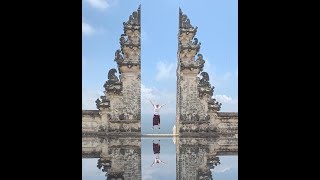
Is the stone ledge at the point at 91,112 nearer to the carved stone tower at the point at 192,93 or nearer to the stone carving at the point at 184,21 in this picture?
the carved stone tower at the point at 192,93

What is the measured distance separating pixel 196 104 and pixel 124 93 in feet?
8.95

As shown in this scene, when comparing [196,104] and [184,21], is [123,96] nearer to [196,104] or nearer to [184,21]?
[196,104]

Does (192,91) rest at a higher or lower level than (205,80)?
lower

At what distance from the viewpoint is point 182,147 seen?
37.9 ft

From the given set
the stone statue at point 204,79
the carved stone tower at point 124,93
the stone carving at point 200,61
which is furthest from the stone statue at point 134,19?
the stone statue at point 204,79

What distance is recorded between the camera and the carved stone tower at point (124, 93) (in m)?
13.5

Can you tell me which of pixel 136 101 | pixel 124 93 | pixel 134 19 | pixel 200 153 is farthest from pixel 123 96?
pixel 200 153

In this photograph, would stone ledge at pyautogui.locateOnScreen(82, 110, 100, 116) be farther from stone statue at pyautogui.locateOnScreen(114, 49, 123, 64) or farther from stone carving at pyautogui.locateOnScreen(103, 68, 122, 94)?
stone statue at pyautogui.locateOnScreen(114, 49, 123, 64)

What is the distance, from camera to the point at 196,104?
13828 mm

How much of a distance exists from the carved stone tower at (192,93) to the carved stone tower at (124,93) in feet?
5.30
